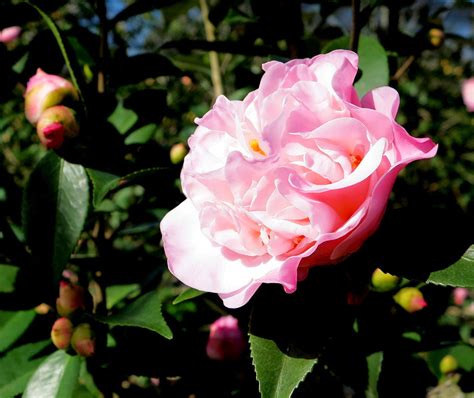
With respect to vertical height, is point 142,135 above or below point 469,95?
above

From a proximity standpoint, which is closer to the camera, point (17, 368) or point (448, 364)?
point (17, 368)

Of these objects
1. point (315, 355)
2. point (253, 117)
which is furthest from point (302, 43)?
point (315, 355)

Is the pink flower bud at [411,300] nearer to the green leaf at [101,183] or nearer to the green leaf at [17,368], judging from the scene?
the green leaf at [101,183]

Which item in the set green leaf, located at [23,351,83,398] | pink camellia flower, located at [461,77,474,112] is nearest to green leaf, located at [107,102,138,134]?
green leaf, located at [23,351,83,398]

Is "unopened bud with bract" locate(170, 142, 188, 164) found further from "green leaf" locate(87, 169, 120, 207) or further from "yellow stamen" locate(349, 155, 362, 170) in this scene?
"yellow stamen" locate(349, 155, 362, 170)

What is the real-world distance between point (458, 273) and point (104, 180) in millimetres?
427

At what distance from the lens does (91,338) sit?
767 millimetres

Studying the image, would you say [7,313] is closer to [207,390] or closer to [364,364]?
[207,390]

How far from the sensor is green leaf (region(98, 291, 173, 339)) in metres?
0.65

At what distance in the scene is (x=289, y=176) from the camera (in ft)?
1.60

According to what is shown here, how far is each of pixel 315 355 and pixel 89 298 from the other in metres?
0.44

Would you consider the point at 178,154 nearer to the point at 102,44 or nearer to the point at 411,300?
the point at 102,44

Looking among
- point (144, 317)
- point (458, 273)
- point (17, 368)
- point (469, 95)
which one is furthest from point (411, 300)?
point (469, 95)

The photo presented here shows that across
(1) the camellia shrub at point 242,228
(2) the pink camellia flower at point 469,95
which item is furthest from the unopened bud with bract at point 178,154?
(2) the pink camellia flower at point 469,95
